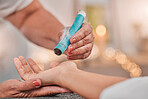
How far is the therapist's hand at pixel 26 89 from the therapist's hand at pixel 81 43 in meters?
0.14

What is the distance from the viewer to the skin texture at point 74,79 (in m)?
0.41

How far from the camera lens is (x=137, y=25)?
2.15m

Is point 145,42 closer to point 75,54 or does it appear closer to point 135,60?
point 135,60

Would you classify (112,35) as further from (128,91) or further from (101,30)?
(128,91)

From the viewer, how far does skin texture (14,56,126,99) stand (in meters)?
0.41

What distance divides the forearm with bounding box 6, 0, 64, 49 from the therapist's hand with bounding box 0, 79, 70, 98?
0.35 m

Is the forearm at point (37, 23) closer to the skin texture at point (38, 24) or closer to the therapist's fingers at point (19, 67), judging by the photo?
the skin texture at point (38, 24)

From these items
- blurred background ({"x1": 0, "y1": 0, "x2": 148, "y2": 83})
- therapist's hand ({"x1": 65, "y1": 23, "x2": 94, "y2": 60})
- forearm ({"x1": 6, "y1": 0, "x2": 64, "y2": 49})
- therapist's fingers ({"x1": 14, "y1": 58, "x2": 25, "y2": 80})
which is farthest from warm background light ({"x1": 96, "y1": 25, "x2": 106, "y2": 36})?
therapist's fingers ({"x1": 14, "y1": 58, "x2": 25, "y2": 80})

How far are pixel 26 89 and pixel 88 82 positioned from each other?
180 mm

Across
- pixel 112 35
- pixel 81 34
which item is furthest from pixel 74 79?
pixel 112 35

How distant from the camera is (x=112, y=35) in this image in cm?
214

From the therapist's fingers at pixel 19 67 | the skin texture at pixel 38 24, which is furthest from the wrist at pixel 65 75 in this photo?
the skin texture at pixel 38 24

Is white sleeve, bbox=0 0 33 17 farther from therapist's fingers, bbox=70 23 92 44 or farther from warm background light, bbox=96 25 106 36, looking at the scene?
warm background light, bbox=96 25 106 36

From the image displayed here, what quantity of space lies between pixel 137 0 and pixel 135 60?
2.12 feet
